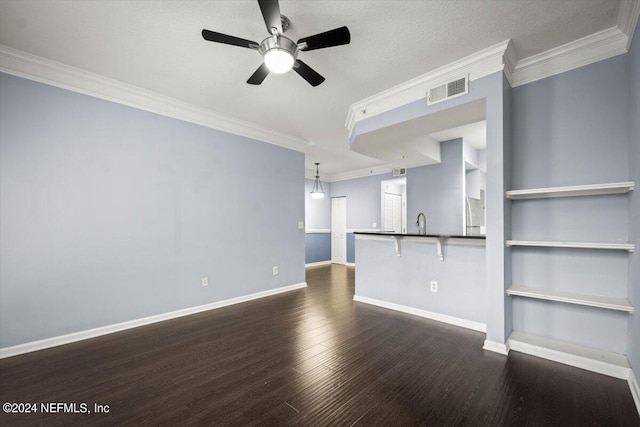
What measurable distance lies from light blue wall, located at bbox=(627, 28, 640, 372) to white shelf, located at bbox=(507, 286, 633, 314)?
0.08 meters

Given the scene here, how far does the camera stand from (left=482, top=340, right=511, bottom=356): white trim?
2.54 m

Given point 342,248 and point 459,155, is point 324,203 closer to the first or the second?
point 342,248

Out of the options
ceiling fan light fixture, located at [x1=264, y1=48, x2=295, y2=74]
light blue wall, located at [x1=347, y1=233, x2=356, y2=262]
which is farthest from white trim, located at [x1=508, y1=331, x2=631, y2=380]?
light blue wall, located at [x1=347, y1=233, x2=356, y2=262]

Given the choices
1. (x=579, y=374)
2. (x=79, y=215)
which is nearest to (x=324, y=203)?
(x=79, y=215)

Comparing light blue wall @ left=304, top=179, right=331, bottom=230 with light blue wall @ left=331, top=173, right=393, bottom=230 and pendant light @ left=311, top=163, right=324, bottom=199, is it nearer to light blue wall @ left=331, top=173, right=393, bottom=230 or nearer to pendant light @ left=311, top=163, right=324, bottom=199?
pendant light @ left=311, top=163, right=324, bottom=199

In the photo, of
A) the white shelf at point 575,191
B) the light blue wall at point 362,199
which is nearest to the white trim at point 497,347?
the white shelf at point 575,191

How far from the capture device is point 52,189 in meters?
2.82

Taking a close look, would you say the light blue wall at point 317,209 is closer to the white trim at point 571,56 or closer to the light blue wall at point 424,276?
the light blue wall at point 424,276

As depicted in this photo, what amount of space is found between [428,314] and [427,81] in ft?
9.58

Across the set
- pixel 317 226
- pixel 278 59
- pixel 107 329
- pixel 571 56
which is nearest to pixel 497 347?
pixel 571 56

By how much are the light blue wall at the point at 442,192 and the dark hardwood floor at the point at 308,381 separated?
2.73m

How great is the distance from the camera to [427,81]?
309 cm

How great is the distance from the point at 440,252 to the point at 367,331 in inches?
53.2

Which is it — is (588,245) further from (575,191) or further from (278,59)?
(278,59)
